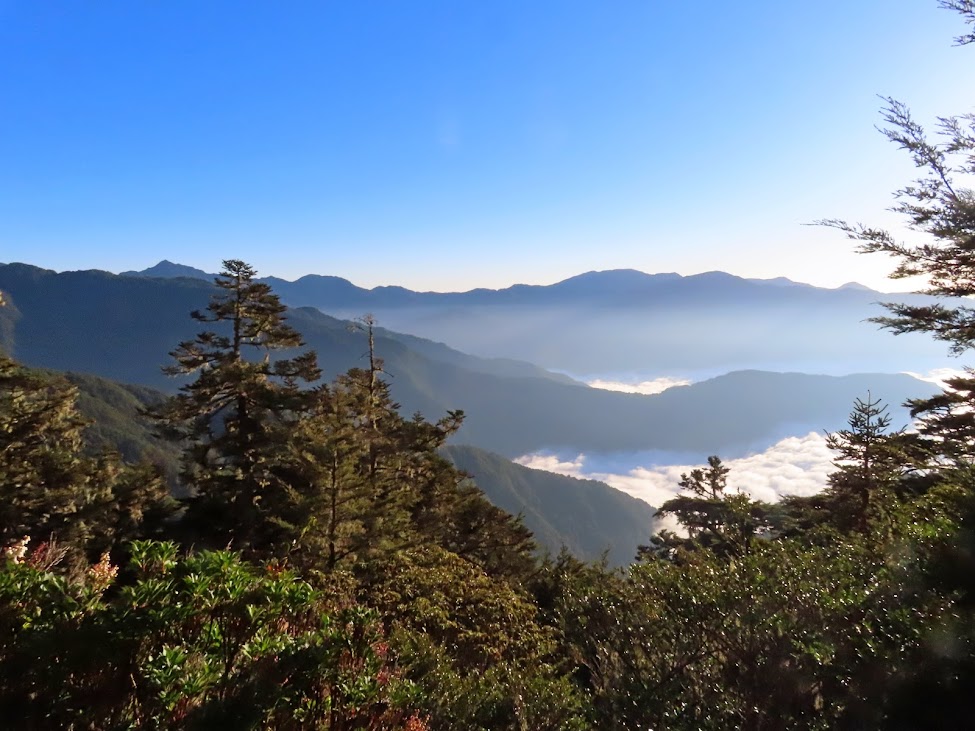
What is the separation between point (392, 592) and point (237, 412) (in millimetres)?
12969

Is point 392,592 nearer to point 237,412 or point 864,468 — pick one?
point 237,412

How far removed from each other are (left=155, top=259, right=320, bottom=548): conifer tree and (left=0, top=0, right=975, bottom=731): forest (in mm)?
123

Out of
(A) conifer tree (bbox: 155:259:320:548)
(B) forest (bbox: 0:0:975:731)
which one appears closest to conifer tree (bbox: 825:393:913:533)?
(B) forest (bbox: 0:0:975:731)

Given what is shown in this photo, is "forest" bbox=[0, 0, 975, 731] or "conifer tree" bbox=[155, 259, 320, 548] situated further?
"conifer tree" bbox=[155, 259, 320, 548]

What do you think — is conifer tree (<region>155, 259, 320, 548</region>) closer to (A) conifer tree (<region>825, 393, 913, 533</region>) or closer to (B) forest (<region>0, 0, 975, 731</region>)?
(B) forest (<region>0, 0, 975, 731</region>)

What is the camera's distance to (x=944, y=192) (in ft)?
43.4

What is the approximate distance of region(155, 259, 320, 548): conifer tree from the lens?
19906mm

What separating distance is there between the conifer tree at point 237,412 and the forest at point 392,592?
12cm

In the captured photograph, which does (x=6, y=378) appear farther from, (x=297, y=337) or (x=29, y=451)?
(x=297, y=337)

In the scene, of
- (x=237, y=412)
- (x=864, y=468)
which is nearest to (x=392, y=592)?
(x=237, y=412)

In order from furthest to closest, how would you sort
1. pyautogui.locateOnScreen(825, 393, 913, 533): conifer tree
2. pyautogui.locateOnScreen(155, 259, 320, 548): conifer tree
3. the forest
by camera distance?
pyautogui.locateOnScreen(155, 259, 320, 548): conifer tree, pyautogui.locateOnScreen(825, 393, 913, 533): conifer tree, the forest

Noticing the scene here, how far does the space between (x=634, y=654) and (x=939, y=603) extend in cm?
490

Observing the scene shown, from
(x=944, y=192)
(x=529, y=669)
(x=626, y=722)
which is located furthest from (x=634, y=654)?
(x=944, y=192)

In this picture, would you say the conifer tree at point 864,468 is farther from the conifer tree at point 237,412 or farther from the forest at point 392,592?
the conifer tree at point 237,412
